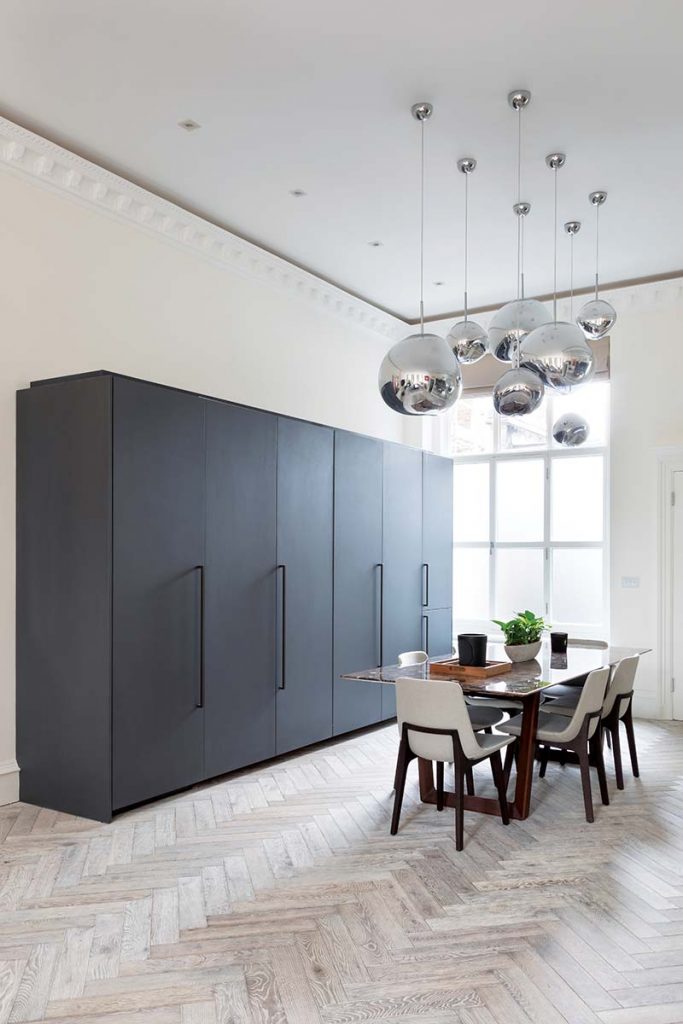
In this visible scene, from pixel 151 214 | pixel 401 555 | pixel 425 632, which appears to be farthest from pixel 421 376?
pixel 425 632

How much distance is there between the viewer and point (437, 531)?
7.01 meters

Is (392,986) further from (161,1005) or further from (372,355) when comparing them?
(372,355)

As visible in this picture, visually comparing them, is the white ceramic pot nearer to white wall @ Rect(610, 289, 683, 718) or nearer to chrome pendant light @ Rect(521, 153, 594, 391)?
chrome pendant light @ Rect(521, 153, 594, 391)

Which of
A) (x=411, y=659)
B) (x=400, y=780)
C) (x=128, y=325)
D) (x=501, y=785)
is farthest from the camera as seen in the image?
(x=128, y=325)

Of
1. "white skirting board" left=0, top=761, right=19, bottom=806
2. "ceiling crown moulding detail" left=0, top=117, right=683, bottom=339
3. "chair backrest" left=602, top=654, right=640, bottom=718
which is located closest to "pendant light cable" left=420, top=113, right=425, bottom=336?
"ceiling crown moulding detail" left=0, top=117, right=683, bottom=339

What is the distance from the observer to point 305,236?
5816 mm

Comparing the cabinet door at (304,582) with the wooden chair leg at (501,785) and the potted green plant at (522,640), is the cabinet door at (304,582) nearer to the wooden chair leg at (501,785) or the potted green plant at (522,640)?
the potted green plant at (522,640)

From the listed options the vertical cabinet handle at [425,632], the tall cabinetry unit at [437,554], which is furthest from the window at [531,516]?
the vertical cabinet handle at [425,632]

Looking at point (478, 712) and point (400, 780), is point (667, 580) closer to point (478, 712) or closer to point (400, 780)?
point (478, 712)

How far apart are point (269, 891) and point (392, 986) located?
2.72 ft

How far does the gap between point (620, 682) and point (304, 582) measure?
6.74ft

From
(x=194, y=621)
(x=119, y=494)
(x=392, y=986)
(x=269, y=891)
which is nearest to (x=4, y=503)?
(x=119, y=494)

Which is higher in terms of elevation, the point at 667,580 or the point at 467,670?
the point at 667,580

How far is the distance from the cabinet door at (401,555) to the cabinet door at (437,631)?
0.30 feet
